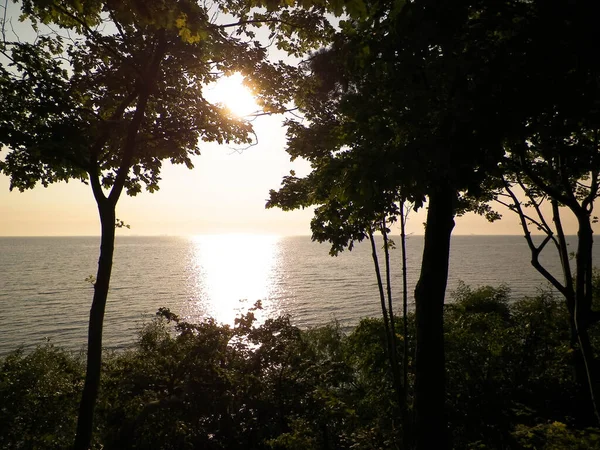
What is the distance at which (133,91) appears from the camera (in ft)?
26.3

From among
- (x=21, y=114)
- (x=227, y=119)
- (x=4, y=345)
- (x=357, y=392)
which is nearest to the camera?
(x=21, y=114)

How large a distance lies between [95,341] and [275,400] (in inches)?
215

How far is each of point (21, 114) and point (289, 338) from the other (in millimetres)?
9114

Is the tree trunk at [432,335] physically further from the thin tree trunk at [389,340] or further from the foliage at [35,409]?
the foliage at [35,409]

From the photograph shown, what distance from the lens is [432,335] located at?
623 cm

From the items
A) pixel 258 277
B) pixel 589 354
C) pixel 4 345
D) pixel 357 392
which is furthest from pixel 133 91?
pixel 258 277

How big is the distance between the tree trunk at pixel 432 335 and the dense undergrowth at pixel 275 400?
8.54 ft

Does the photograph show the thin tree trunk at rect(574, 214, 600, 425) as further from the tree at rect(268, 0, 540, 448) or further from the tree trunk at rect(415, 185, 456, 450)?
the tree at rect(268, 0, 540, 448)

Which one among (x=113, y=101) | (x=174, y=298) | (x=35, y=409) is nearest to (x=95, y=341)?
(x=113, y=101)

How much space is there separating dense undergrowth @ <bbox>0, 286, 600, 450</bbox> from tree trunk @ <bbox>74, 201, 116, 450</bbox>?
193 centimetres

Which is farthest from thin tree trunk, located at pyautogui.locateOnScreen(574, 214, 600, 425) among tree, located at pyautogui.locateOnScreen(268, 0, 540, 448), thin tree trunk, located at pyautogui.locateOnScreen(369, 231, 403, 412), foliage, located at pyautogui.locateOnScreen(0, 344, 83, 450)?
foliage, located at pyautogui.locateOnScreen(0, 344, 83, 450)

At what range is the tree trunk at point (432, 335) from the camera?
20.1 ft

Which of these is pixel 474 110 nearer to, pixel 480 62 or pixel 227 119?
pixel 480 62

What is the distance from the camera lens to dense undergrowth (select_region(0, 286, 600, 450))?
29.6ft
